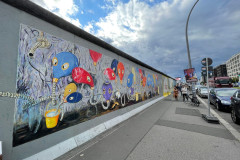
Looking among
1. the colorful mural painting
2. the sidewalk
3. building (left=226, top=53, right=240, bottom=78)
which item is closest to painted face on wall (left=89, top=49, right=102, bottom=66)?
the colorful mural painting

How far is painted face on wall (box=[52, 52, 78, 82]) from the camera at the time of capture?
302cm

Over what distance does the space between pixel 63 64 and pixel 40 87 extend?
2.86 feet

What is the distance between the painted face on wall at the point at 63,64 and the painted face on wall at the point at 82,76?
16 centimetres

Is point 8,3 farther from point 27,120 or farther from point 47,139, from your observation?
point 47,139

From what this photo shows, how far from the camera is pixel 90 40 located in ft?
14.0

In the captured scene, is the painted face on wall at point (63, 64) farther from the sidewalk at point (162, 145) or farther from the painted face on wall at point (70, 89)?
the sidewalk at point (162, 145)

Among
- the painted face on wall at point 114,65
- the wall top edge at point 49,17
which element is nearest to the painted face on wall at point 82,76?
the wall top edge at point 49,17

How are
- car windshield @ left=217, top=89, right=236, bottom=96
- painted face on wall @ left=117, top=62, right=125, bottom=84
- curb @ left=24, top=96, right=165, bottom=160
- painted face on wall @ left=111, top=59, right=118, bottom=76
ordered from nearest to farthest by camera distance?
1. curb @ left=24, top=96, right=165, bottom=160
2. painted face on wall @ left=111, top=59, right=118, bottom=76
3. painted face on wall @ left=117, top=62, right=125, bottom=84
4. car windshield @ left=217, top=89, right=236, bottom=96

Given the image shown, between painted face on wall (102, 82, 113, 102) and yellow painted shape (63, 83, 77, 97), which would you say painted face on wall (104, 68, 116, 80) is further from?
yellow painted shape (63, 83, 77, 97)

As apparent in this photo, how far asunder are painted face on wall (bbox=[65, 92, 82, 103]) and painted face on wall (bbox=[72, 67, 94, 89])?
0.42 meters

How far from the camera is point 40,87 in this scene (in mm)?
2680

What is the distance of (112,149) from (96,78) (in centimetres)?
251

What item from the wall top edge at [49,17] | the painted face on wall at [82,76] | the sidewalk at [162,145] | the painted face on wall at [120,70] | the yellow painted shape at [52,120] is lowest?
the sidewalk at [162,145]

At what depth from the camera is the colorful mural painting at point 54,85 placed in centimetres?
241
